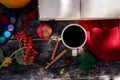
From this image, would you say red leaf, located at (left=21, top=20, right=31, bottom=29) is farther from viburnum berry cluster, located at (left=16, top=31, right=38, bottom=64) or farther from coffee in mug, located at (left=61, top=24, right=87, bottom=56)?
coffee in mug, located at (left=61, top=24, right=87, bottom=56)

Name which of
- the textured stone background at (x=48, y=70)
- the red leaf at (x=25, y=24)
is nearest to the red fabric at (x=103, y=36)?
the textured stone background at (x=48, y=70)

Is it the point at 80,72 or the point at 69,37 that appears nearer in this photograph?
the point at 69,37

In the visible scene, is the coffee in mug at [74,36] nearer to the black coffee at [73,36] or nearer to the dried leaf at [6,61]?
the black coffee at [73,36]

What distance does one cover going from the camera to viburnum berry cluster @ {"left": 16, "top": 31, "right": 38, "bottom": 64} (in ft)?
4.70

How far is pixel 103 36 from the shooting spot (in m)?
1.43

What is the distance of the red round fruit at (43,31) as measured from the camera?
1.43 metres

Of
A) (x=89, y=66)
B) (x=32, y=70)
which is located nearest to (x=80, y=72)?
(x=89, y=66)

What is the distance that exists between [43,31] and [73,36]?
0.49 ft

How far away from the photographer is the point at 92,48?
4.71 feet

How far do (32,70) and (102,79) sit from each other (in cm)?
24

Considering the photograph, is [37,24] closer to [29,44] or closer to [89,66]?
[29,44]

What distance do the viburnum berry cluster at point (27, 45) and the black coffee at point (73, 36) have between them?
15cm

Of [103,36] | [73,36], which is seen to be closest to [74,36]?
[73,36]

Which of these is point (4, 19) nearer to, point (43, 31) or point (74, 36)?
point (43, 31)
